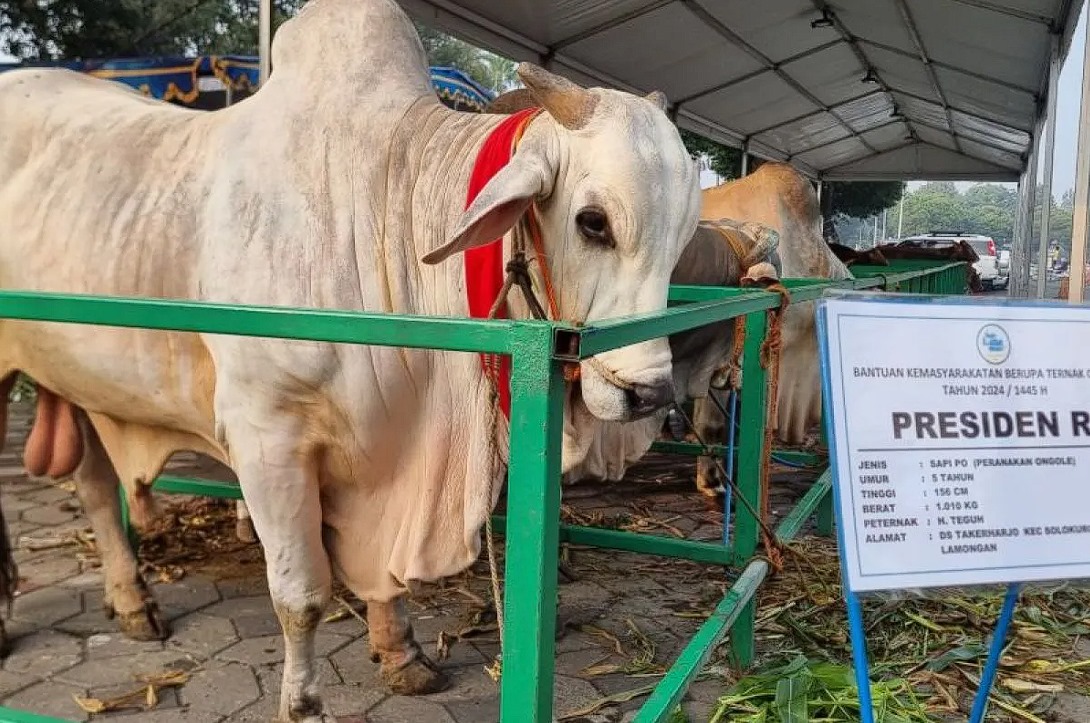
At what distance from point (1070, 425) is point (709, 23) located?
24.7 feet

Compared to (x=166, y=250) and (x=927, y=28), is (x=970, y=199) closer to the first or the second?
(x=927, y=28)

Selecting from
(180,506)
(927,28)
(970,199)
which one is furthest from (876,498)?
(970,199)

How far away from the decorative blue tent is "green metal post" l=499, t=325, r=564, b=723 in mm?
4761

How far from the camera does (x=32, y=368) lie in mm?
3170

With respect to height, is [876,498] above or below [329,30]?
below

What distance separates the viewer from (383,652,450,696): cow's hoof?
2871 millimetres

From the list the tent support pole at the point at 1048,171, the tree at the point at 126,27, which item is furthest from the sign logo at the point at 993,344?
the tree at the point at 126,27

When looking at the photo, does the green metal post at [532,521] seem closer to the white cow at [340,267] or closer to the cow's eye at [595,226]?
the white cow at [340,267]

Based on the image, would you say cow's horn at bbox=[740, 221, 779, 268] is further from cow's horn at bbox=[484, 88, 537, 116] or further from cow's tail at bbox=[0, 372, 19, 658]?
cow's tail at bbox=[0, 372, 19, 658]

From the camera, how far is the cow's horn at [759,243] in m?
4.26

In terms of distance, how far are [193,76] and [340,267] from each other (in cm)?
426

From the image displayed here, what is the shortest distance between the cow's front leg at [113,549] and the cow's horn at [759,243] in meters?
2.75

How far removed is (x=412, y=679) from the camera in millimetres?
2871

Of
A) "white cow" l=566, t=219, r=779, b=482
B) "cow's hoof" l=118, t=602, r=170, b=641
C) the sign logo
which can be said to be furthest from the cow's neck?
"cow's hoof" l=118, t=602, r=170, b=641
